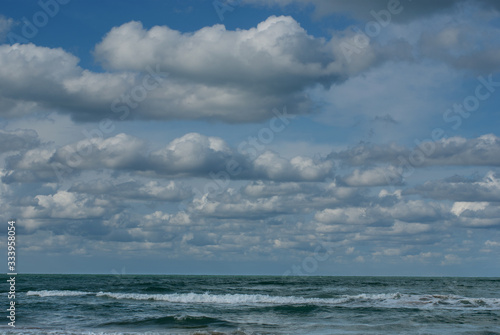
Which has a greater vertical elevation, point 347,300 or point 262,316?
point 347,300

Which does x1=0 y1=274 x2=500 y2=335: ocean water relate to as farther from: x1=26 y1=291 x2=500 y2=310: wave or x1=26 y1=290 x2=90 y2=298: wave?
x1=26 y1=290 x2=90 y2=298: wave

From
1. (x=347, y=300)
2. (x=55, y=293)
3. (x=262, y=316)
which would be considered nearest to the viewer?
(x=262, y=316)

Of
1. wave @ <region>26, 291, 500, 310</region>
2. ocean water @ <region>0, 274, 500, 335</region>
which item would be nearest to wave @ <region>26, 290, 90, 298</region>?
wave @ <region>26, 291, 500, 310</region>

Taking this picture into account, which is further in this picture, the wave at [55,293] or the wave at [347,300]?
the wave at [55,293]

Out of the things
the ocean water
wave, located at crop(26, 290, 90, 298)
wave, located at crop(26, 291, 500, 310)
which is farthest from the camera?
wave, located at crop(26, 290, 90, 298)

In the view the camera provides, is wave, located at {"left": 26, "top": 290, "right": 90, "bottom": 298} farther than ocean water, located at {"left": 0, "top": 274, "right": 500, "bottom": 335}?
Yes

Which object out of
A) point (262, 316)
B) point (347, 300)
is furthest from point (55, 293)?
point (347, 300)

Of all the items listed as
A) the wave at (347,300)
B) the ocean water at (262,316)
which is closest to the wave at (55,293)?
the wave at (347,300)

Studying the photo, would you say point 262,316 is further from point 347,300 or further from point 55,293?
point 55,293

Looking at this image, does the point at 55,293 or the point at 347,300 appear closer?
Answer: the point at 347,300

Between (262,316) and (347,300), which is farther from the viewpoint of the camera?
(347,300)

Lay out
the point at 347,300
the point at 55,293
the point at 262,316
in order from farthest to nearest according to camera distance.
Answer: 1. the point at 55,293
2. the point at 347,300
3. the point at 262,316

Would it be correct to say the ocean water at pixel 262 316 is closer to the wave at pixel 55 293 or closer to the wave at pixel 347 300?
the wave at pixel 347 300

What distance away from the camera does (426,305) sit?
44.3 meters
